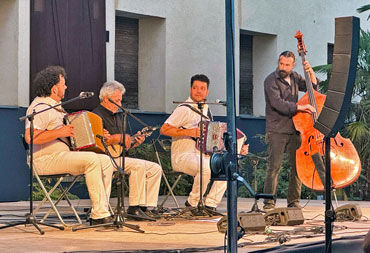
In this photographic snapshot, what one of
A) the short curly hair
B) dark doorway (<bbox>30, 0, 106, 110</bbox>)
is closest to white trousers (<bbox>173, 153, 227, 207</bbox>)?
the short curly hair

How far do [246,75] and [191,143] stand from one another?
6840 mm

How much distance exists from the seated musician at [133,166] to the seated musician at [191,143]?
418 millimetres

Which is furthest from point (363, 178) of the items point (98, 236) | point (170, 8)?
point (98, 236)

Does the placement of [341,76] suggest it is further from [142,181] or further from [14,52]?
[14,52]

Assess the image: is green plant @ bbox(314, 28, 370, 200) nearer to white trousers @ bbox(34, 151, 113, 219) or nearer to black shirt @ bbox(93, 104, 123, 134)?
black shirt @ bbox(93, 104, 123, 134)

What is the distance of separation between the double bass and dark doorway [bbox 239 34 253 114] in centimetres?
668

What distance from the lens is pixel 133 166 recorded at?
8297 mm

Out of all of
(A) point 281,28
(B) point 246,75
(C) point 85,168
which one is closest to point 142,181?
(C) point 85,168

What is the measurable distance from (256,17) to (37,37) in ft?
16.2

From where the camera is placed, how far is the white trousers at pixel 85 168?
24.2 ft

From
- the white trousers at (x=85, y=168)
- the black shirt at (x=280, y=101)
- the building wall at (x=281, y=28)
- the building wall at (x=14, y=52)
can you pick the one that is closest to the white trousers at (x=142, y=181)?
the white trousers at (x=85, y=168)

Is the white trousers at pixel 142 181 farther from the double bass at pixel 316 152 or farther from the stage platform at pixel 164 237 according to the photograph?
the double bass at pixel 316 152

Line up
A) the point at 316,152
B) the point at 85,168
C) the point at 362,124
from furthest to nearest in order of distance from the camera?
the point at 362,124 → the point at 316,152 → the point at 85,168

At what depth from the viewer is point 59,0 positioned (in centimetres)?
1166
